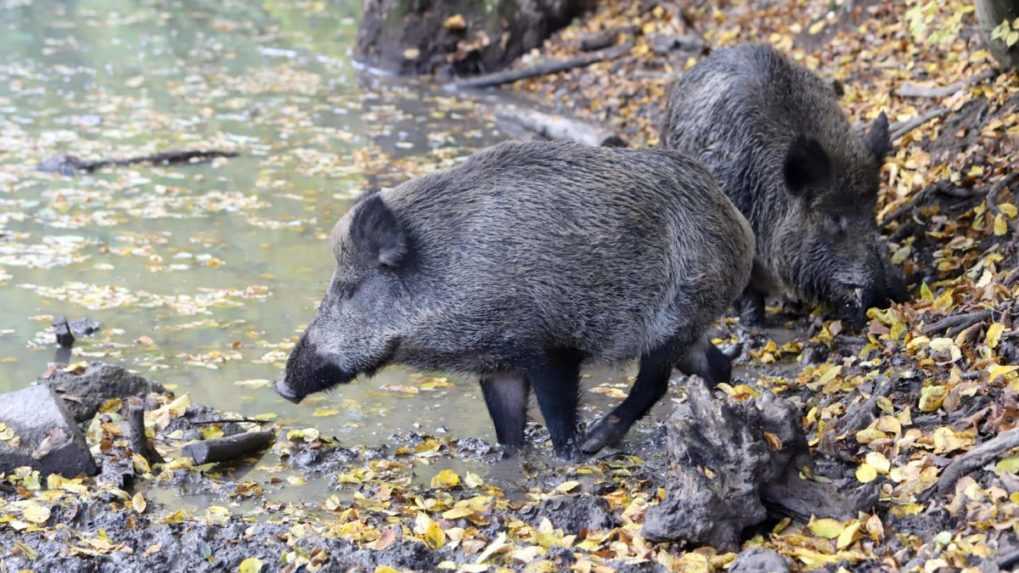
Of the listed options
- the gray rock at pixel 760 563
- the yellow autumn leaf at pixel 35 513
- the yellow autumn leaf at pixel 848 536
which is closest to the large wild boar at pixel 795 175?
the yellow autumn leaf at pixel 848 536

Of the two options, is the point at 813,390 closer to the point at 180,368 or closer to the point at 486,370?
the point at 486,370

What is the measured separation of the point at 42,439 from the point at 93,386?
2.65 ft

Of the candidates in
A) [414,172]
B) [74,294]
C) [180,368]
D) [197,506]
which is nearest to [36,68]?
[414,172]

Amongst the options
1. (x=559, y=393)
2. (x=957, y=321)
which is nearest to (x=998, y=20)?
(x=957, y=321)

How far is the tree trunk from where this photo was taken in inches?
319

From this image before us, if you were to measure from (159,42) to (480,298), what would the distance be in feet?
40.1

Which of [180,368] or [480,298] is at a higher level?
[480,298]

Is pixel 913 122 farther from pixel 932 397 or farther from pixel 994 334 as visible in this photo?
pixel 932 397

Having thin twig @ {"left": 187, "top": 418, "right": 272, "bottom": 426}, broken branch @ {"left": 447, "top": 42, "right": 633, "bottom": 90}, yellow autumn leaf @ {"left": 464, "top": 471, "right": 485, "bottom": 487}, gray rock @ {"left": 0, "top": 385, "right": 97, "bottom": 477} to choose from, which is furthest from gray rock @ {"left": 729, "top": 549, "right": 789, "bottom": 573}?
broken branch @ {"left": 447, "top": 42, "right": 633, "bottom": 90}

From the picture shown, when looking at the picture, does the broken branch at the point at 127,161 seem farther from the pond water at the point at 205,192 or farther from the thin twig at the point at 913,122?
the thin twig at the point at 913,122

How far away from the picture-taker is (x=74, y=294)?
26.9 ft

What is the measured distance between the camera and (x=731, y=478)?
4707mm

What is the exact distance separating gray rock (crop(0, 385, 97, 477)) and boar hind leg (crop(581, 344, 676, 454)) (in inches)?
89.8

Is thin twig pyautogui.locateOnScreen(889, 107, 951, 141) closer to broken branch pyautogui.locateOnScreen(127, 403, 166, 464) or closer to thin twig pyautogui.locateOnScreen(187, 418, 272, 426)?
thin twig pyautogui.locateOnScreen(187, 418, 272, 426)
